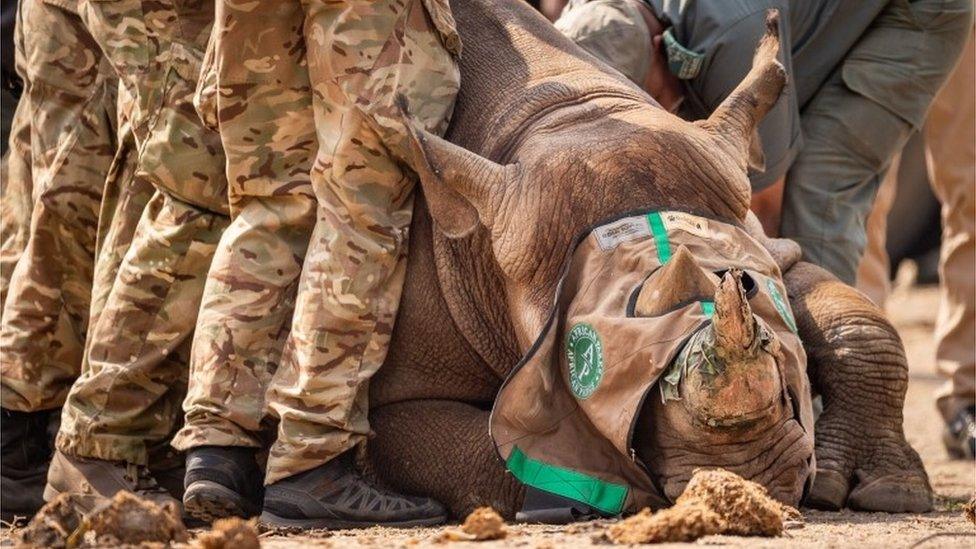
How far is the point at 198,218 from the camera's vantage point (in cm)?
628

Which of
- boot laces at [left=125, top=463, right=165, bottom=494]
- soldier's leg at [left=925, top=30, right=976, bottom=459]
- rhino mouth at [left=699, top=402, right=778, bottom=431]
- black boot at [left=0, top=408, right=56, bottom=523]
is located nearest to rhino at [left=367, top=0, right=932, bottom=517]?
rhino mouth at [left=699, top=402, right=778, bottom=431]

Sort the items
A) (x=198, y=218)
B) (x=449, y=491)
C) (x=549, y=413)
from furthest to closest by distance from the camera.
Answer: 1. (x=198, y=218)
2. (x=449, y=491)
3. (x=549, y=413)

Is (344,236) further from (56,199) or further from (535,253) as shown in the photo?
(56,199)

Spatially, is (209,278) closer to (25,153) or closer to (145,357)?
(145,357)

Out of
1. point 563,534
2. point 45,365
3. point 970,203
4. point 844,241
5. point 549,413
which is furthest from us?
point 970,203

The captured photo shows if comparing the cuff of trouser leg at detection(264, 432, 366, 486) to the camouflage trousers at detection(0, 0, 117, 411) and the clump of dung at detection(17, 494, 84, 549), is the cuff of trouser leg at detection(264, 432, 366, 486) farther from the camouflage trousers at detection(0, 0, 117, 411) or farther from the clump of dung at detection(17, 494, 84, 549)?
the camouflage trousers at detection(0, 0, 117, 411)

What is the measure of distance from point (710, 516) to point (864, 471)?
1.45 metres

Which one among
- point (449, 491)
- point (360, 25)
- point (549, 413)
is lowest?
point (449, 491)

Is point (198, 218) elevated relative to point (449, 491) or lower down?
elevated

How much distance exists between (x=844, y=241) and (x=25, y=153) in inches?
121

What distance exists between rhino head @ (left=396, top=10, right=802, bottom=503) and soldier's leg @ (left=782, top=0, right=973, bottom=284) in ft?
3.93

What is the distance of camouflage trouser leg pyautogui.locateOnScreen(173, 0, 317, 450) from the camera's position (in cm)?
583

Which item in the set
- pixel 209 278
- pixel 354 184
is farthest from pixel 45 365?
pixel 354 184

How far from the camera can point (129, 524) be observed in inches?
183
